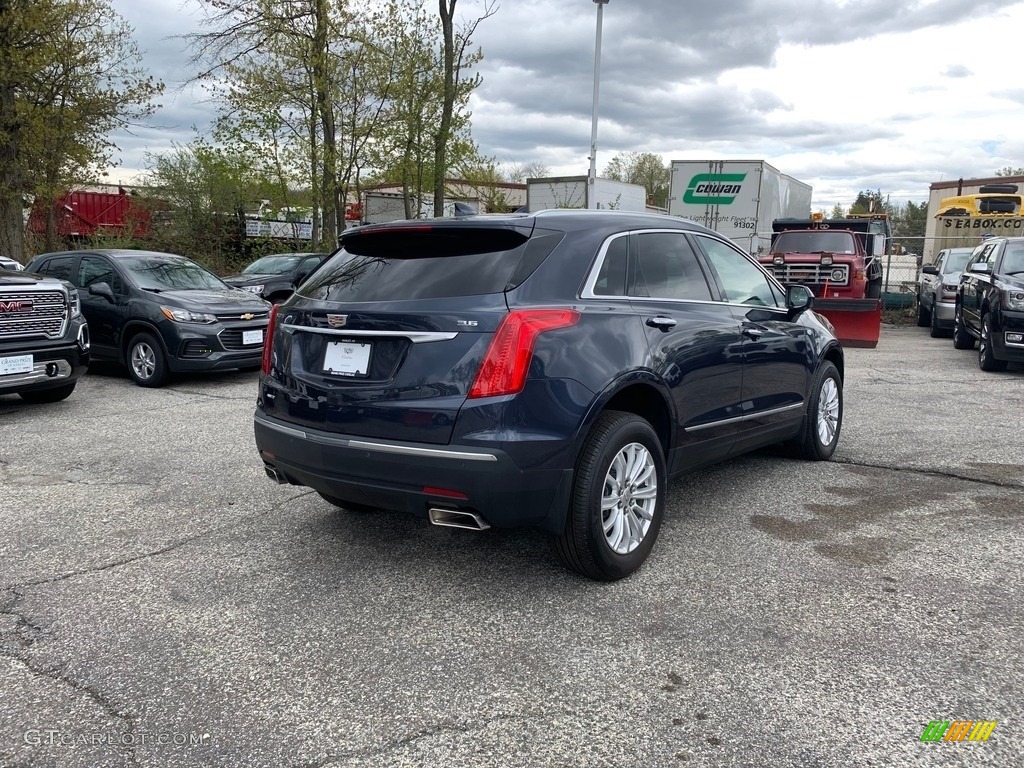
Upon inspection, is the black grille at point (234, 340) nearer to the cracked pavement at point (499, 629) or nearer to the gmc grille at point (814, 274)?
the cracked pavement at point (499, 629)

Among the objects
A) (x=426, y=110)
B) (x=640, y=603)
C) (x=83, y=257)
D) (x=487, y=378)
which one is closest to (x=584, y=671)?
(x=640, y=603)

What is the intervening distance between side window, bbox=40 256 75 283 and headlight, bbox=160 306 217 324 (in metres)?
2.00

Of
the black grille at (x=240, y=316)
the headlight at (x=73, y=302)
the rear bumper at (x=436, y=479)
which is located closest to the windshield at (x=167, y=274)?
the black grille at (x=240, y=316)

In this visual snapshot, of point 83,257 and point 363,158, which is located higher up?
point 363,158

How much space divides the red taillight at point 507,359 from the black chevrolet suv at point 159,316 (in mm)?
6897

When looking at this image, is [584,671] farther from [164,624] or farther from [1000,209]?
[1000,209]

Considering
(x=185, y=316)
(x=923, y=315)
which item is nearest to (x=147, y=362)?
(x=185, y=316)

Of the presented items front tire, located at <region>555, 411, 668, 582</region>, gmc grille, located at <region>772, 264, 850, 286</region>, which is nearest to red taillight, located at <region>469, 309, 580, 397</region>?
front tire, located at <region>555, 411, 668, 582</region>

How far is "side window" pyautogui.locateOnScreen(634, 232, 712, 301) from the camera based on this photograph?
412 centimetres

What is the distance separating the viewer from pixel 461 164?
20750 mm

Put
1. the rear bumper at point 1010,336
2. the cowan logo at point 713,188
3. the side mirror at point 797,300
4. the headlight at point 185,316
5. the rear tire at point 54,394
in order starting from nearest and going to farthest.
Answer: the side mirror at point 797,300, the rear tire at point 54,394, the headlight at point 185,316, the rear bumper at point 1010,336, the cowan logo at point 713,188

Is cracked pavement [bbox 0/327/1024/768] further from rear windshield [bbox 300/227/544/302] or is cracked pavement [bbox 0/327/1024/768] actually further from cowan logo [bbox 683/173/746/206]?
cowan logo [bbox 683/173/746/206]

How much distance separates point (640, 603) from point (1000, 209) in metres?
21.3

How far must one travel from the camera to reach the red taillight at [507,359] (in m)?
3.26
